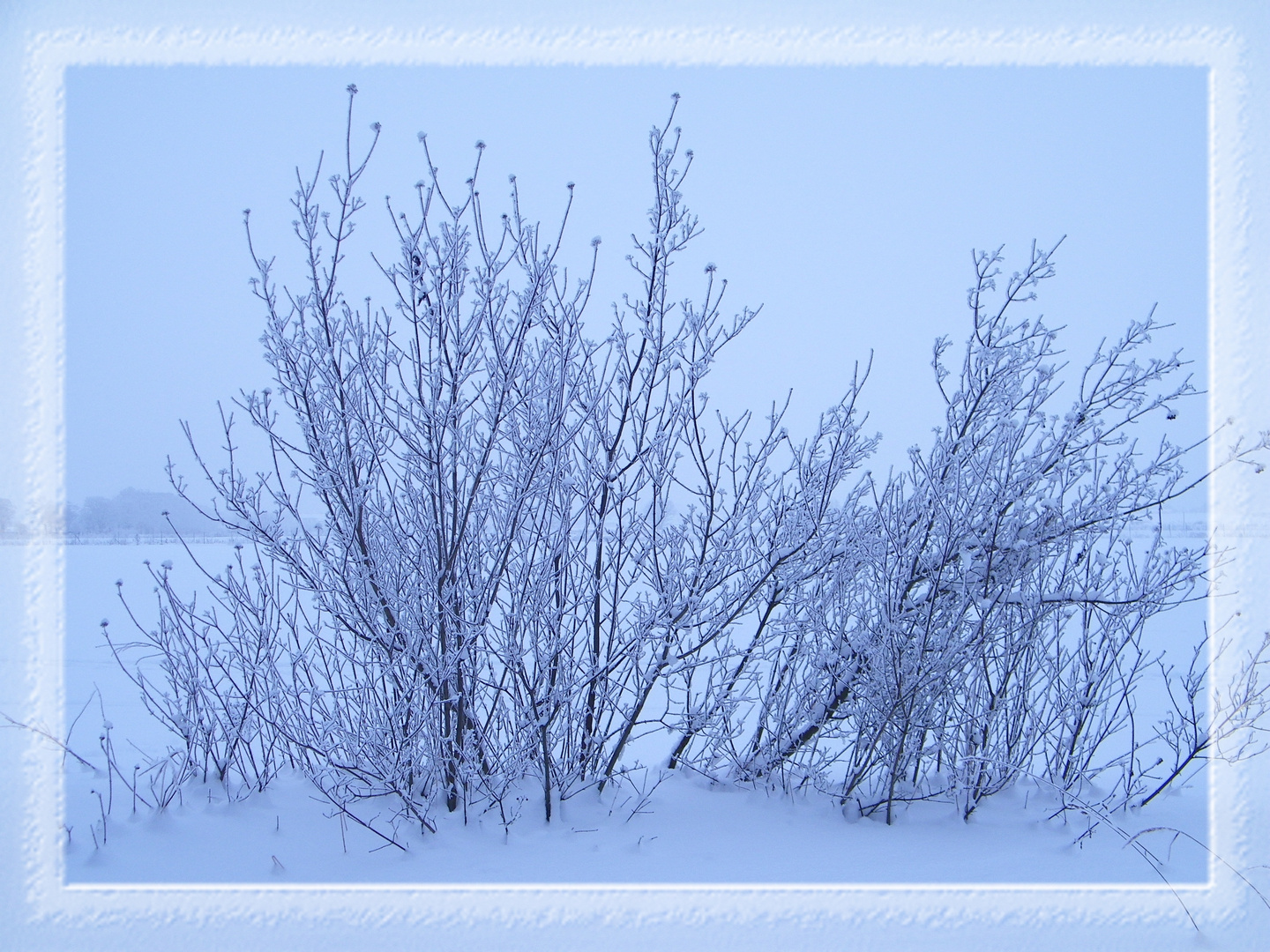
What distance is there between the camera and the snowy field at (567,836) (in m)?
2.01

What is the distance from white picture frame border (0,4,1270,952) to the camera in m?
1.78

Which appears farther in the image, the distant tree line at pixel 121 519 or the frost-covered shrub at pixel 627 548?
the frost-covered shrub at pixel 627 548

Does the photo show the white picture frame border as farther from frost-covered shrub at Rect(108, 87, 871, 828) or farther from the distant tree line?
frost-covered shrub at Rect(108, 87, 871, 828)

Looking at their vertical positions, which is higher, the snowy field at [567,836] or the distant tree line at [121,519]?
the distant tree line at [121,519]

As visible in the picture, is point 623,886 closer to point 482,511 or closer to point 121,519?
point 482,511

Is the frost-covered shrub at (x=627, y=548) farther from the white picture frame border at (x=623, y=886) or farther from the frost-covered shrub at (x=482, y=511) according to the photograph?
the white picture frame border at (x=623, y=886)

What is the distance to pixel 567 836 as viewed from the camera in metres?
2.38

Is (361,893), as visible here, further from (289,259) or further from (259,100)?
(259,100)

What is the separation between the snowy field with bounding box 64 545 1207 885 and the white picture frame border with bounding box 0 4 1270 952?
104 millimetres

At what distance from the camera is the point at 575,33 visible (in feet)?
6.23

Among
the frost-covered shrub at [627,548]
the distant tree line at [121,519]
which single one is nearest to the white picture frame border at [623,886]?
the distant tree line at [121,519]

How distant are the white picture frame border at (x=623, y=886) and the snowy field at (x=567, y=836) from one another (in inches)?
4.1

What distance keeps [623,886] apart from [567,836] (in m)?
0.57

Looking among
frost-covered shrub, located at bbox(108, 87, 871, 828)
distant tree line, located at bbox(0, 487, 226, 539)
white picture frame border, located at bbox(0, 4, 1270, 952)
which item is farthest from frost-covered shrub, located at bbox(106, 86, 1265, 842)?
white picture frame border, located at bbox(0, 4, 1270, 952)
